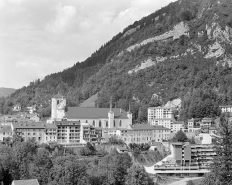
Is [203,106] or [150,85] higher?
[150,85]

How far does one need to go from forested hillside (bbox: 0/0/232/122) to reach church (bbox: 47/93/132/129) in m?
15.3

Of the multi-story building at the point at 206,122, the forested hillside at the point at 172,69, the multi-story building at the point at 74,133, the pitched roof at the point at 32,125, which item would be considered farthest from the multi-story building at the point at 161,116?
the pitched roof at the point at 32,125

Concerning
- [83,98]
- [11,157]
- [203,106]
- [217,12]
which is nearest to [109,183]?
[11,157]

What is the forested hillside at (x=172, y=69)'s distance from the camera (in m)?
120

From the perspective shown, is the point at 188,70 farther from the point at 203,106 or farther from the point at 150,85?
the point at 203,106

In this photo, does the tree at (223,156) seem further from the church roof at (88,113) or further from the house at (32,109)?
the house at (32,109)

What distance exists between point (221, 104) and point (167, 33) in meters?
56.2

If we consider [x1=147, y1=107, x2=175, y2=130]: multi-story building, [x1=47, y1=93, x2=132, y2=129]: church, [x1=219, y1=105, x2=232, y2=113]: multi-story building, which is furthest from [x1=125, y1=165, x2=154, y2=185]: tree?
[x1=219, y1=105, x2=232, y2=113]: multi-story building

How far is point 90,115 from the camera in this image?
10062cm

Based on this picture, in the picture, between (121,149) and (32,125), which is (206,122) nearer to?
(121,149)

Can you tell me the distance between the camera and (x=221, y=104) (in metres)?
113

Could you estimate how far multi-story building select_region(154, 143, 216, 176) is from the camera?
7806 cm

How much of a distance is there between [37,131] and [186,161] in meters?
29.2

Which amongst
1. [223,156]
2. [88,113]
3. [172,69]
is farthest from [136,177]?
[172,69]
